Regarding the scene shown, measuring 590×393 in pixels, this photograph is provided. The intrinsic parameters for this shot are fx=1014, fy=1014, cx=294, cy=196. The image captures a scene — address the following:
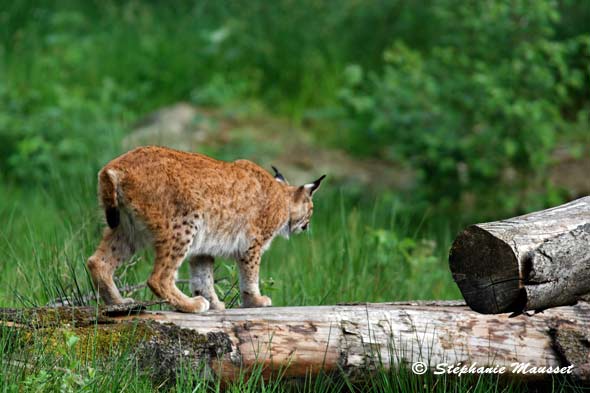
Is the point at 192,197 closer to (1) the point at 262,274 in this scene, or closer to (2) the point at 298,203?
(2) the point at 298,203

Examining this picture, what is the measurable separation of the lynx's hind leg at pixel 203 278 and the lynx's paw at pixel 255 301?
0.19 metres

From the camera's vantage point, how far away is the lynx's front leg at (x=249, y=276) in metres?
5.30

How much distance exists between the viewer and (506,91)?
9.56m

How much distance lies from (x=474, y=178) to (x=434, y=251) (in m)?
1.98

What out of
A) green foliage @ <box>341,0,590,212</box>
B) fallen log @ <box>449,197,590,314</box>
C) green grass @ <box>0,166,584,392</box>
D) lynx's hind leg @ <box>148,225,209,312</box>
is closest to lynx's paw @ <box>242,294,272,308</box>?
green grass @ <box>0,166,584,392</box>

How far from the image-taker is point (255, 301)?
526 cm

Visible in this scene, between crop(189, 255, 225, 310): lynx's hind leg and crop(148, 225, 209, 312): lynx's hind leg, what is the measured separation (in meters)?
0.30

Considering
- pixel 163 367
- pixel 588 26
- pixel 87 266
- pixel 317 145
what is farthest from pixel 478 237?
pixel 588 26

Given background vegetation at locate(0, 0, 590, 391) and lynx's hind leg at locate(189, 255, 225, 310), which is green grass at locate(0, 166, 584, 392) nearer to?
background vegetation at locate(0, 0, 590, 391)

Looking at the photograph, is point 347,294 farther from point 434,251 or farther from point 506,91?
point 506,91

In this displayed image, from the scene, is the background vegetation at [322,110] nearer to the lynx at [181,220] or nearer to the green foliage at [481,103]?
the green foliage at [481,103]

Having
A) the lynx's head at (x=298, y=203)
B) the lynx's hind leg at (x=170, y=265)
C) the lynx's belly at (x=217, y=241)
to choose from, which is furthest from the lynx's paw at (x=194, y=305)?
the lynx's head at (x=298, y=203)

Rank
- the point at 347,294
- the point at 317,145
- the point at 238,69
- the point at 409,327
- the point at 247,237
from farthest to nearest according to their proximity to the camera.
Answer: the point at 238,69
the point at 317,145
the point at 347,294
the point at 247,237
the point at 409,327

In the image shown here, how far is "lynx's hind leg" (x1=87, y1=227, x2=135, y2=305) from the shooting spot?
494 cm
